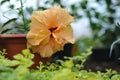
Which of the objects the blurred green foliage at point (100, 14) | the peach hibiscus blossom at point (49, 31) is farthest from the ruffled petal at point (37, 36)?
the blurred green foliage at point (100, 14)

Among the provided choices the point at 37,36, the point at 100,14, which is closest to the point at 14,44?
the point at 37,36

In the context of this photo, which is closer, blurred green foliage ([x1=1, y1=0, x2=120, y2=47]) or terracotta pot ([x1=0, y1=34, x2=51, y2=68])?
terracotta pot ([x1=0, y1=34, x2=51, y2=68])

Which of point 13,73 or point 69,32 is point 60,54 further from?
point 13,73

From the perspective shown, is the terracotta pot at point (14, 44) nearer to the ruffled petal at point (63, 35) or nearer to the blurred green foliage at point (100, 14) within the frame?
the ruffled petal at point (63, 35)

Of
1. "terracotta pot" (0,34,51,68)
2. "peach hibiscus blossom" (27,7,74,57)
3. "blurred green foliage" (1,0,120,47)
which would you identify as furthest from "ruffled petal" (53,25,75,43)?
"blurred green foliage" (1,0,120,47)

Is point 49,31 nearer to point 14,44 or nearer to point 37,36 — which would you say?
point 37,36

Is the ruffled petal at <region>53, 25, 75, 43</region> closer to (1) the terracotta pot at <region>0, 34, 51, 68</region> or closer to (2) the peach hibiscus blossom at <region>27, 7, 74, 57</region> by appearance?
(2) the peach hibiscus blossom at <region>27, 7, 74, 57</region>
